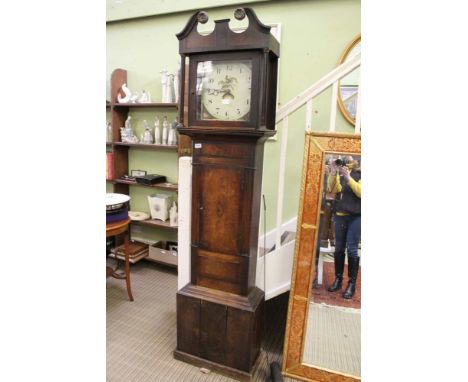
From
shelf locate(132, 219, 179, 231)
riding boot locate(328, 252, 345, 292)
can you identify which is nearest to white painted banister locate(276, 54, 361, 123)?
riding boot locate(328, 252, 345, 292)

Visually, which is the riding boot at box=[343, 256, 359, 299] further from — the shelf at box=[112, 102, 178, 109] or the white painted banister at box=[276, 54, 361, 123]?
the shelf at box=[112, 102, 178, 109]

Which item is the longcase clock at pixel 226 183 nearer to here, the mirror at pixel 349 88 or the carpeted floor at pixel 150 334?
the carpeted floor at pixel 150 334

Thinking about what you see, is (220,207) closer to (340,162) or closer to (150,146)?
(340,162)

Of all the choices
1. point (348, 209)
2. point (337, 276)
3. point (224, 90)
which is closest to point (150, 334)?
point (337, 276)

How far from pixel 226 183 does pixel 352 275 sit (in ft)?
2.70

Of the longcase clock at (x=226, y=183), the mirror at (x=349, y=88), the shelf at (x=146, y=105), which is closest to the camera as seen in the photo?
the longcase clock at (x=226, y=183)

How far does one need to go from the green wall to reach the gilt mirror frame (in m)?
0.90

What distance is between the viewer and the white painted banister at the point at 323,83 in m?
1.53

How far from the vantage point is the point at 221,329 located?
167 centimetres

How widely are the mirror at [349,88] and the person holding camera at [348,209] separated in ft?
2.91

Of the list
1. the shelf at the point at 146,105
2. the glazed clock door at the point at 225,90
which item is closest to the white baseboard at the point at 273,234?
the glazed clock door at the point at 225,90
